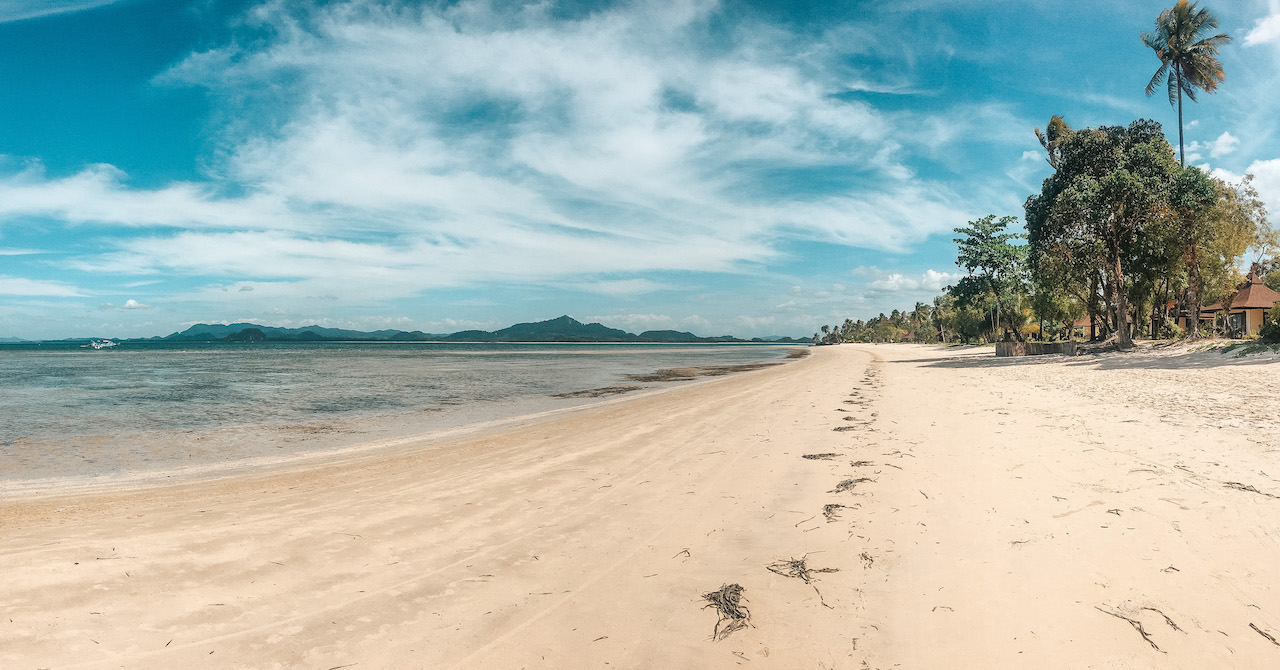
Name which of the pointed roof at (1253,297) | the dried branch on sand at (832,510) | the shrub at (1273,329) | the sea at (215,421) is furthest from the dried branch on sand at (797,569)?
the pointed roof at (1253,297)

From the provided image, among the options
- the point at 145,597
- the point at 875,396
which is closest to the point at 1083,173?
the point at 875,396

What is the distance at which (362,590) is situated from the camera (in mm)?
3799

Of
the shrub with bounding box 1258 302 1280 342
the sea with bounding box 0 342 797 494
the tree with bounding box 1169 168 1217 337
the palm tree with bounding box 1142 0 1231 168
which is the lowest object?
the sea with bounding box 0 342 797 494

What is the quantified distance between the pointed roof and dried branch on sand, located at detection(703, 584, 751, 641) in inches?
2796

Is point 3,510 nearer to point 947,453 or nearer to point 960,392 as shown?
point 947,453

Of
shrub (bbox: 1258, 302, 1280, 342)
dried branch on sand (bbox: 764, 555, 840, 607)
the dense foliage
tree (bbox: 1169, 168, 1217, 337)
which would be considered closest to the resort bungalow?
the dense foliage

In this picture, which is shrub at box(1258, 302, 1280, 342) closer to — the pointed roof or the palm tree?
the palm tree

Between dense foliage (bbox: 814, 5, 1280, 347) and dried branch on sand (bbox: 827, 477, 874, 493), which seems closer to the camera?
dried branch on sand (bbox: 827, 477, 874, 493)

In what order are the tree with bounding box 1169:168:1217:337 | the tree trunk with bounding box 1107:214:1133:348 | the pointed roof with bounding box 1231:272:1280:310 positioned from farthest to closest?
the pointed roof with bounding box 1231:272:1280:310 < the tree trunk with bounding box 1107:214:1133:348 < the tree with bounding box 1169:168:1217:337

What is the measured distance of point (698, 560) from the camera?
416 cm

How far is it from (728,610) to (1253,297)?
7400cm

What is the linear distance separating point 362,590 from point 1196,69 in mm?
51093

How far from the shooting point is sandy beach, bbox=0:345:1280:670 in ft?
9.84

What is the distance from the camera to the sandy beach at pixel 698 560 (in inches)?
118
